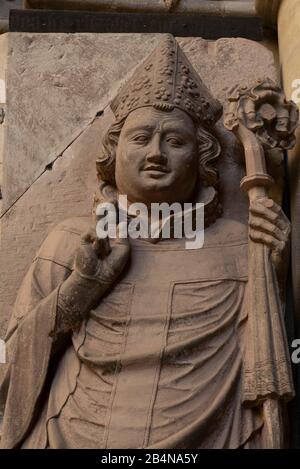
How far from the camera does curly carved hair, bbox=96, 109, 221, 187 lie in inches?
197

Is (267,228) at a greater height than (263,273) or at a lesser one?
greater

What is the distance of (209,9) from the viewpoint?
6.29 metres

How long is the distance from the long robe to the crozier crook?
0.06 metres

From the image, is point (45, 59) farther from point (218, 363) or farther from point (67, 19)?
point (218, 363)

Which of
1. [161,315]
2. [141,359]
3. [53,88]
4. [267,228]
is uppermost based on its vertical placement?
[53,88]

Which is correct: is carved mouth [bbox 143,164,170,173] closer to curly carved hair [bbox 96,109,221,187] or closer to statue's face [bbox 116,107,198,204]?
statue's face [bbox 116,107,198,204]

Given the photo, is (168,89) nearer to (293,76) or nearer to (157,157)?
(157,157)

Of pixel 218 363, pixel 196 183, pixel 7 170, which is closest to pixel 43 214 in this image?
pixel 7 170

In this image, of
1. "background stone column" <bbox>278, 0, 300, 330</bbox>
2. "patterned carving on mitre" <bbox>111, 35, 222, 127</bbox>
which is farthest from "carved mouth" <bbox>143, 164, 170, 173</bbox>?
"background stone column" <bbox>278, 0, 300, 330</bbox>

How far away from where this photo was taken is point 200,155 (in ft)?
16.5

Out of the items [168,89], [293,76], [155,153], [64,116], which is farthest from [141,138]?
[293,76]

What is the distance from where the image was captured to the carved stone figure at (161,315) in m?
4.36

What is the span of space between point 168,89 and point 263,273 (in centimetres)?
85
